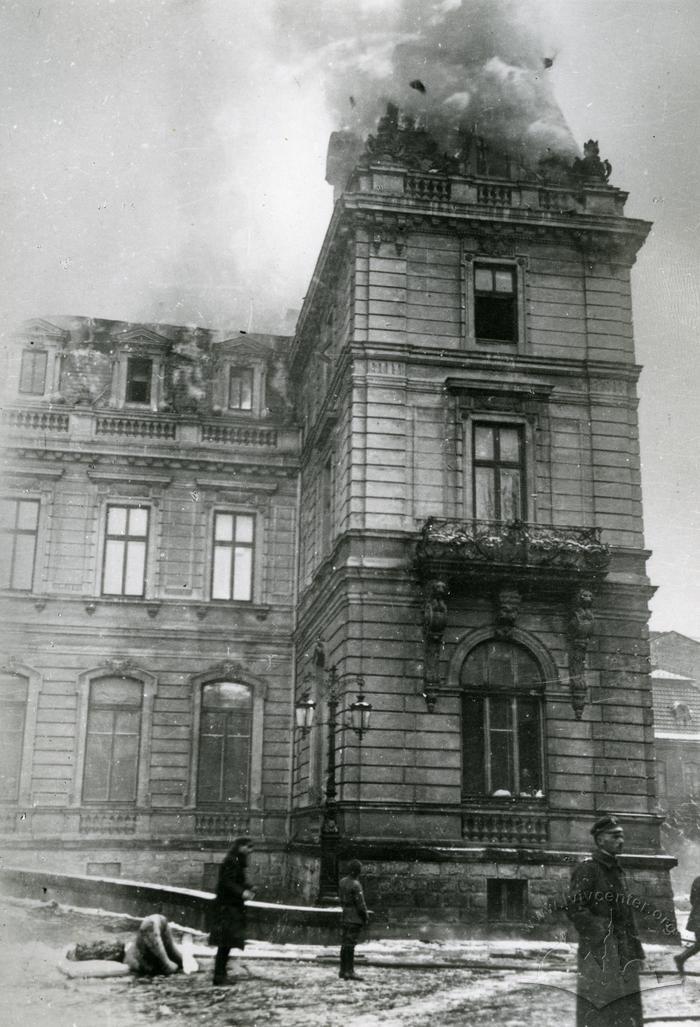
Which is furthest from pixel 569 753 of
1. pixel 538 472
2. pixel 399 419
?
pixel 399 419

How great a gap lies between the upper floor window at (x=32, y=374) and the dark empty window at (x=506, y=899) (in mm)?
18768

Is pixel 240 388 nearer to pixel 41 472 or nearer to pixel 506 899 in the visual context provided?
pixel 41 472

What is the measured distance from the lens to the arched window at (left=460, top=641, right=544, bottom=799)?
21.6 m

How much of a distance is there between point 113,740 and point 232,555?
5.87 m

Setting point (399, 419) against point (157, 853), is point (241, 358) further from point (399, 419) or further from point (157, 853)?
point (157, 853)

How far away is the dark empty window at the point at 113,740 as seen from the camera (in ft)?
92.0

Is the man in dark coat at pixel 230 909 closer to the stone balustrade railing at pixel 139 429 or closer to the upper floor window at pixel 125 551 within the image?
the upper floor window at pixel 125 551

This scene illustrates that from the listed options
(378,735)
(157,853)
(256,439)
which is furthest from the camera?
(256,439)

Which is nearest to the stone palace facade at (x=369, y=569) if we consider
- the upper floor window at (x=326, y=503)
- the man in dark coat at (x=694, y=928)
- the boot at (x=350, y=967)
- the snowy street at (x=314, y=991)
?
the upper floor window at (x=326, y=503)

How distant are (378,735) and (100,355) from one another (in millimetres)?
16041

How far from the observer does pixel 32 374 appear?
103 ft

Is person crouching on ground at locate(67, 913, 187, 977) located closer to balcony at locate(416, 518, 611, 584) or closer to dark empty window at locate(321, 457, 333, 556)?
balcony at locate(416, 518, 611, 584)

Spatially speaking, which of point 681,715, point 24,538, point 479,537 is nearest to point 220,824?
point 24,538

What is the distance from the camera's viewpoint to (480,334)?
2408cm
